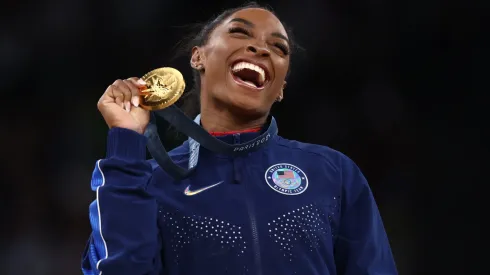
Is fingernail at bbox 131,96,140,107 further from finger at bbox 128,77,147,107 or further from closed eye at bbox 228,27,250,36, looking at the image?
closed eye at bbox 228,27,250,36

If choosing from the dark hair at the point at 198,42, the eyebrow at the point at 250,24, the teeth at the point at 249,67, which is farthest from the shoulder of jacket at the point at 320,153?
the dark hair at the point at 198,42

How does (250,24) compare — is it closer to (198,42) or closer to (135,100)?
(198,42)

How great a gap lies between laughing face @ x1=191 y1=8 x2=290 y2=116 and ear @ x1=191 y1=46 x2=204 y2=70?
0.07 m

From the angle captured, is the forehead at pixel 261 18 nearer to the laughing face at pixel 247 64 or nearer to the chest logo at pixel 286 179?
the laughing face at pixel 247 64

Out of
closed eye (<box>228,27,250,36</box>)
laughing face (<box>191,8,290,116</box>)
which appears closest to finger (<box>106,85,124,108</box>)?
laughing face (<box>191,8,290,116</box>)

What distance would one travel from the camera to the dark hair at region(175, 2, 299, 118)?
235 cm

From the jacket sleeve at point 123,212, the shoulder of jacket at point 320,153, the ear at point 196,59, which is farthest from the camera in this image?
the ear at point 196,59

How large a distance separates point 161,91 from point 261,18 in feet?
1.92

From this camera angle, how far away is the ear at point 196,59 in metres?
2.30

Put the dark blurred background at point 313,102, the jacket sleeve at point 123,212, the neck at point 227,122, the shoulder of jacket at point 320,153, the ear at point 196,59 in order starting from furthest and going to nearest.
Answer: the dark blurred background at point 313,102 < the ear at point 196,59 < the neck at point 227,122 < the shoulder of jacket at point 320,153 < the jacket sleeve at point 123,212

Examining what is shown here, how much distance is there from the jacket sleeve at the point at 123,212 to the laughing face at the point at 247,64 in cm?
44

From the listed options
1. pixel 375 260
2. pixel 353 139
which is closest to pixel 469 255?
pixel 353 139

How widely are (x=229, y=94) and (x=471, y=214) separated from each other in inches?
90.9

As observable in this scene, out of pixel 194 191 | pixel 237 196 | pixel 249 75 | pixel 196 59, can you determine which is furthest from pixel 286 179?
pixel 196 59
